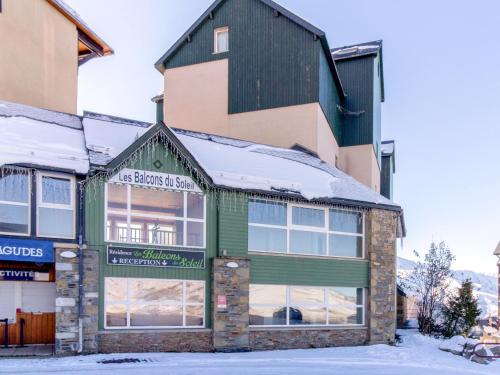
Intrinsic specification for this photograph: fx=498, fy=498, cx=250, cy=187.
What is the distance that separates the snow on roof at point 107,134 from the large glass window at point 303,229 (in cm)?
434

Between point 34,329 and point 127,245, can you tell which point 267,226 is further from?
point 34,329

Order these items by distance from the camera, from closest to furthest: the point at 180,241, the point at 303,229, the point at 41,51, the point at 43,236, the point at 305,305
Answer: the point at 43,236, the point at 180,241, the point at 305,305, the point at 303,229, the point at 41,51

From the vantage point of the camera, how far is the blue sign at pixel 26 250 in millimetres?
11969

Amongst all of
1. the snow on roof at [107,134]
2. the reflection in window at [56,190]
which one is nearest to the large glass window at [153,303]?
the reflection in window at [56,190]

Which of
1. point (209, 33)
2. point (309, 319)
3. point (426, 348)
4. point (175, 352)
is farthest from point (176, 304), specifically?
point (209, 33)

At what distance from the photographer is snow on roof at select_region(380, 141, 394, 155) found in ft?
110

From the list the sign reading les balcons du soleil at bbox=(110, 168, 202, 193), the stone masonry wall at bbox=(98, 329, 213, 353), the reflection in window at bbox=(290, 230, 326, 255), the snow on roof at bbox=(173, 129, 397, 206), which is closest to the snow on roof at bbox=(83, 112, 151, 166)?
the sign reading les balcons du soleil at bbox=(110, 168, 202, 193)

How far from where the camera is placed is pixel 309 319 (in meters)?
16.0

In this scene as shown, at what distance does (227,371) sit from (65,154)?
22.9 ft

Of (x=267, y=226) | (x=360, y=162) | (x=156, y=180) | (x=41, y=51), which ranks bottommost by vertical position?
(x=267, y=226)

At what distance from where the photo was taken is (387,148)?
112 ft

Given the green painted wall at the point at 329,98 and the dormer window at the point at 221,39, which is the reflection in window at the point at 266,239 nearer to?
the green painted wall at the point at 329,98

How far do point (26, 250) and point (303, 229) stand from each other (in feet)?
27.1

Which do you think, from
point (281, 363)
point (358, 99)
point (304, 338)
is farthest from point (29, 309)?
point (358, 99)
